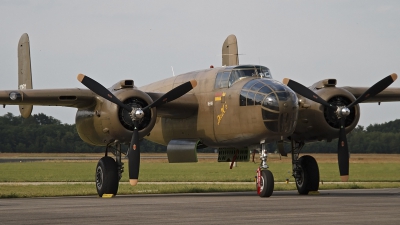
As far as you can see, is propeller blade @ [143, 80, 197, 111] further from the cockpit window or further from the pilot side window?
the cockpit window

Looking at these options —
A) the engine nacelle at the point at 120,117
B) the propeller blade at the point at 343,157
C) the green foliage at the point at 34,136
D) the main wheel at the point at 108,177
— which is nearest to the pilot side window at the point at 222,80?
the engine nacelle at the point at 120,117

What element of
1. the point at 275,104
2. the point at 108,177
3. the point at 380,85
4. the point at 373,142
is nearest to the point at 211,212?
the point at 275,104

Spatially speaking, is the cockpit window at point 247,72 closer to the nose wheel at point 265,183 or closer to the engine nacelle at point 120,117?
the engine nacelle at point 120,117

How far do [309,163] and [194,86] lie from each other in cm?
524

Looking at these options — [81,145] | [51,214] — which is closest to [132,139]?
[51,214]

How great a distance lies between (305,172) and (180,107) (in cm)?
517

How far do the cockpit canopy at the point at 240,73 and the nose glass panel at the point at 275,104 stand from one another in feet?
3.99

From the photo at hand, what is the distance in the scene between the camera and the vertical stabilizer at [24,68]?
102 ft

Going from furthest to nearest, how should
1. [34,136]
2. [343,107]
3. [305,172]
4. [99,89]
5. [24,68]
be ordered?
[34,136]
[24,68]
[305,172]
[343,107]
[99,89]

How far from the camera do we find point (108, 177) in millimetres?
25250

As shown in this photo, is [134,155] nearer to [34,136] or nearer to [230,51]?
[230,51]

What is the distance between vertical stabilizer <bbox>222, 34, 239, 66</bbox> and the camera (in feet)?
105

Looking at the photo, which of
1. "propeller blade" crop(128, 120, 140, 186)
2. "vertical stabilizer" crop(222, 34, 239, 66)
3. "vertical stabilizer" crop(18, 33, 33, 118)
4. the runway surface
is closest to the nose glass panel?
the runway surface

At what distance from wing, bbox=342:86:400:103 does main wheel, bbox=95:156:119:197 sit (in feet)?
31.1
